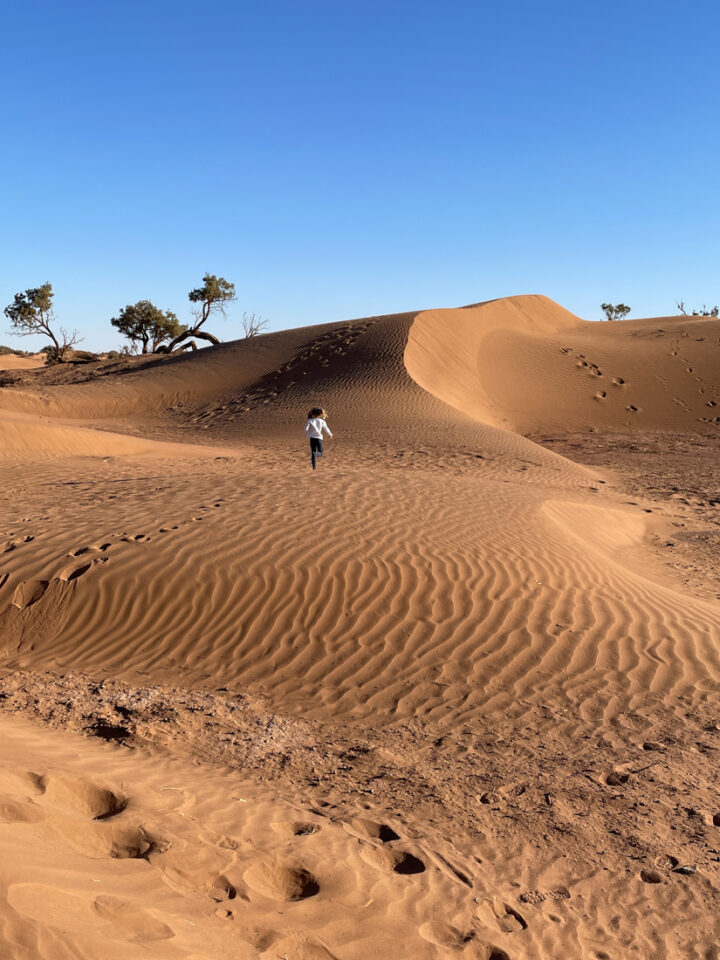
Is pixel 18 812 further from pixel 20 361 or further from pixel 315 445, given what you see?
pixel 20 361

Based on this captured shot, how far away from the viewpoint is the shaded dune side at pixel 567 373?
28.0 meters

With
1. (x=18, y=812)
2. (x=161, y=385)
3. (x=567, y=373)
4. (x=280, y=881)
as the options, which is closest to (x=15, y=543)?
(x=18, y=812)

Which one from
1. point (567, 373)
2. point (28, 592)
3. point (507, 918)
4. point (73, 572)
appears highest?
point (567, 373)

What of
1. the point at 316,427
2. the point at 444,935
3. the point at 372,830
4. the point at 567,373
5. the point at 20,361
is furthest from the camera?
the point at 20,361

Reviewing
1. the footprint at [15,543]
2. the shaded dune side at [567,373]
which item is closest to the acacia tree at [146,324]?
the shaded dune side at [567,373]

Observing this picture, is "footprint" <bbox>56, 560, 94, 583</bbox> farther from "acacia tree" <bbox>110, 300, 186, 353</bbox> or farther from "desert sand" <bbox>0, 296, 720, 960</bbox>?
"acacia tree" <bbox>110, 300, 186, 353</bbox>

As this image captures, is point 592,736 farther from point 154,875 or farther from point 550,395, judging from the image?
point 550,395

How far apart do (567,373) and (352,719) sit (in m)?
27.8

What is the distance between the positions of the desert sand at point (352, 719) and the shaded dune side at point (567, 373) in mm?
13756

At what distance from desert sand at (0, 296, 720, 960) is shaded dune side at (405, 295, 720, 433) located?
13.8 meters

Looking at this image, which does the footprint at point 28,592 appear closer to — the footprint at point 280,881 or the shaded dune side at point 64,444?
the footprint at point 280,881

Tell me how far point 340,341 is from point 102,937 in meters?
30.4

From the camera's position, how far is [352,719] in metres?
5.61

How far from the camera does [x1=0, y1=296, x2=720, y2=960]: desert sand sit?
3.18 meters
